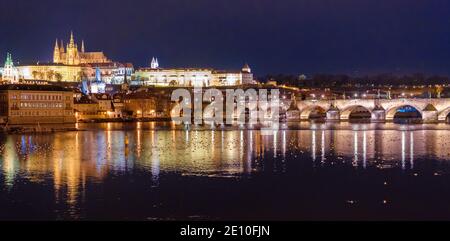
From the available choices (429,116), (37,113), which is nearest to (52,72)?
(37,113)

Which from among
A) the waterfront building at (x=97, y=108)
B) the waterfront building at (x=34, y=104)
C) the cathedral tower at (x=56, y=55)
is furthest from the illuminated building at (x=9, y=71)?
the waterfront building at (x=34, y=104)

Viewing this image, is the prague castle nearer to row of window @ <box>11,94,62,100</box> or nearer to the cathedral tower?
the cathedral tower

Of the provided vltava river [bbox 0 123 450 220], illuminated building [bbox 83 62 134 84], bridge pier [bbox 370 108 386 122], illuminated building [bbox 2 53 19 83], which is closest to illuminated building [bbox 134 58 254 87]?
illuminated building [bbox 83 62 134 84]

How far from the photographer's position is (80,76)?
107m

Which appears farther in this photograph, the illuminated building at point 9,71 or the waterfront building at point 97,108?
the illuminated building at point 9,71

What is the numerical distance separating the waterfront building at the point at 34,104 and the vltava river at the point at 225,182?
20812mm

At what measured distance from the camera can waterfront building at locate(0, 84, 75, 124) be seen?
4497cm

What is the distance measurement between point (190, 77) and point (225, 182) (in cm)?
9774

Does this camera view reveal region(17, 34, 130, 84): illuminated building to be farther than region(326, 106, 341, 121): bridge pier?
Yes

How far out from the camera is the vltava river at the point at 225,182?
11.8 metres

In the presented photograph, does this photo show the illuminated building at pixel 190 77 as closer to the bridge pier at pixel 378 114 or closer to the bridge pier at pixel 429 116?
the bridge pier at pixel 378 114

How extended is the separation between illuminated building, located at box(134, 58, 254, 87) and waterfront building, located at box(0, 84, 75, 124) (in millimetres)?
60654

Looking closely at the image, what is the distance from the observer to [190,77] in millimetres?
112250
